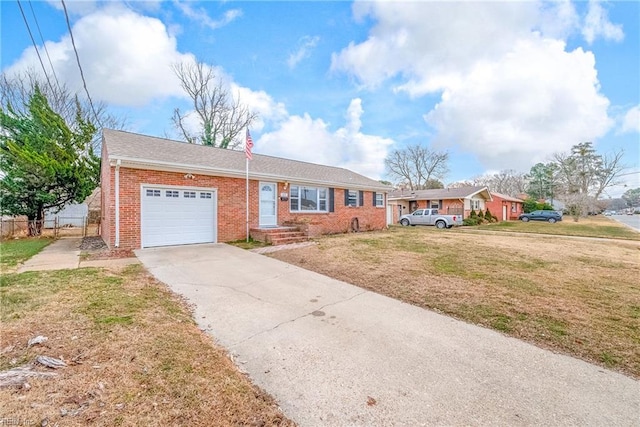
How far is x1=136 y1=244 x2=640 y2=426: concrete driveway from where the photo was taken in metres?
2.07

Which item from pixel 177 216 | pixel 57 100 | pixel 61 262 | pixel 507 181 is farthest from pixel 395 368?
pixel 507 181

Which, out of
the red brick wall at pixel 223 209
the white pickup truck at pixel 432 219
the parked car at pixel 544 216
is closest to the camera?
the red brick wall at pixel 223 209

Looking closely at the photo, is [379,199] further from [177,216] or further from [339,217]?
[177,216]

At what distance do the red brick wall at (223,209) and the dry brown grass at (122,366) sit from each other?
14.0ft

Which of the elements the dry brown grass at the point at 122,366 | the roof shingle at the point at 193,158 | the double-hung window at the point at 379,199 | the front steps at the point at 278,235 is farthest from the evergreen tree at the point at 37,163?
the double-hung window at the point at 379,199

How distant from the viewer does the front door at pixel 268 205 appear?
1159cm

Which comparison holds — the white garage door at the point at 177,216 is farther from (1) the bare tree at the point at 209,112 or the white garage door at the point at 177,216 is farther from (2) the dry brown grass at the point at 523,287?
(1) the bare tree at the point at 209,112

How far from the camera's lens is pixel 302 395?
226 cm

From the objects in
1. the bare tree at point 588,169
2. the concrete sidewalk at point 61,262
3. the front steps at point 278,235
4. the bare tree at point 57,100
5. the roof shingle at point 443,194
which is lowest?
the concrete sidewalk at point 61,262

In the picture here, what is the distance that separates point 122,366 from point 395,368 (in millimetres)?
2470

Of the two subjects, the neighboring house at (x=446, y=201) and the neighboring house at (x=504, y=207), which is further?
the neighboring house at (x=504, y=207)

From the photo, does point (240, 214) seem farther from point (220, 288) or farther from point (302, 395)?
point (302, 395)

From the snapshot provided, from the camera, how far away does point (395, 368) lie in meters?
2.64

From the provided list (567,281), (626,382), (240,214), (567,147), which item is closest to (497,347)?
(626,382)
